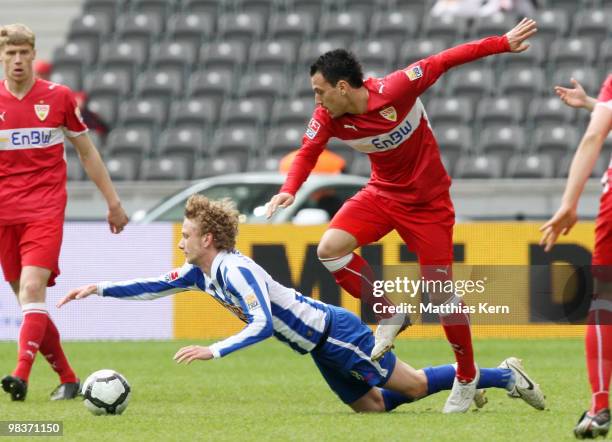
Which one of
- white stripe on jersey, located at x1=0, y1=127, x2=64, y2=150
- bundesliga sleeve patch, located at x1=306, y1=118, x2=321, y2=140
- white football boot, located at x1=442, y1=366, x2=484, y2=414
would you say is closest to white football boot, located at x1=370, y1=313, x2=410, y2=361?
white football boot, located at x1=442, y1=366, x2=484, y2=414

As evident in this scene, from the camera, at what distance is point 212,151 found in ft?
62.0

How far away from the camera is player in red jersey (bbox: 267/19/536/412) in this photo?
7.45m

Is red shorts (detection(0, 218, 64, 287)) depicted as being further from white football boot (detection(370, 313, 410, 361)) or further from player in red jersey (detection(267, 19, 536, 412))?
white football boot (detection(370, 313, 410, 361))

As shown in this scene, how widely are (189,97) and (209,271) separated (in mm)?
13316

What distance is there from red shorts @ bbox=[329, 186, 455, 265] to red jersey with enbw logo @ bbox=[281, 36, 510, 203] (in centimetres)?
6

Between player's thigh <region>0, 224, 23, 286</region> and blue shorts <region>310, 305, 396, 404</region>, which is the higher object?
player's thigh <region>0, 224, 23, 286</region>

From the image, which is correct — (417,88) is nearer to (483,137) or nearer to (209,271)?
(209,271)

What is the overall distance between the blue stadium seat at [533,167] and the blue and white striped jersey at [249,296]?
10419 millimetres

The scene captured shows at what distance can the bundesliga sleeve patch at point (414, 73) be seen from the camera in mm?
7512

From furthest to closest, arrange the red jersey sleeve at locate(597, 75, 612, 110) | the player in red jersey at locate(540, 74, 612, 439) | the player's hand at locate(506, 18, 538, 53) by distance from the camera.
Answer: the player's hand at locate(506, 18, 538, 53)
the red jersey sleeve at locate(597, 75, 612, 110)
the player in red jersey at locate(540, 74, 612, 439)

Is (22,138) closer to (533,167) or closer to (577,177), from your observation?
(577,177)

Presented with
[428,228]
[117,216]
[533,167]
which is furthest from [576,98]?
[533,167]

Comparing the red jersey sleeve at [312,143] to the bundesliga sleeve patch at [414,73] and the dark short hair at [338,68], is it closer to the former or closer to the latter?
the dark short hair at [338,68]

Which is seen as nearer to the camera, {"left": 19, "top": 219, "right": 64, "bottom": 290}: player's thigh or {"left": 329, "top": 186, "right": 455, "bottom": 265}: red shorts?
{"left": 329, "top": 186, "right": 455, "bottom": 265}: red shorts
